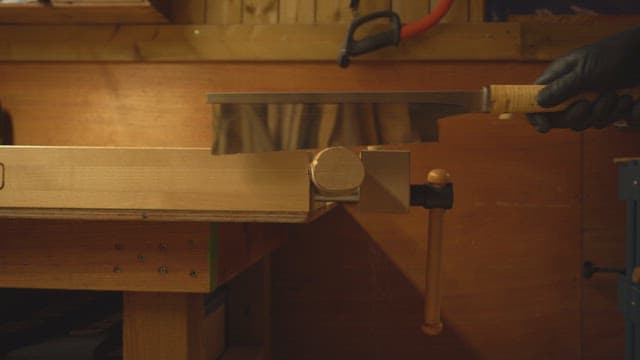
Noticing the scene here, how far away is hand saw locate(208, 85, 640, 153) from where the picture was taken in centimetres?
65

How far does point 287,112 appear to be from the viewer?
674mm

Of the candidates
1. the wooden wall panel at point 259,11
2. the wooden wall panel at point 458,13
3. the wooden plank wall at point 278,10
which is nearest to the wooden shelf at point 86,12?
the wooden plank wall at point 278,10

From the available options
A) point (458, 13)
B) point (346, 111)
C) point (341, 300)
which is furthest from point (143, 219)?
point (458, 13)

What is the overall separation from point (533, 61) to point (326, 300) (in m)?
0.88

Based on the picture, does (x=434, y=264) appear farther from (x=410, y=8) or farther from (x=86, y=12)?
(x=86, y=12)

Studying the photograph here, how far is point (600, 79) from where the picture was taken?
762 mm

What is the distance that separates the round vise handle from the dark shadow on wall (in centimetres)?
87

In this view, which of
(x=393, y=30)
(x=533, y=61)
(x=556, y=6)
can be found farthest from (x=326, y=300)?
(x=556, y=6)

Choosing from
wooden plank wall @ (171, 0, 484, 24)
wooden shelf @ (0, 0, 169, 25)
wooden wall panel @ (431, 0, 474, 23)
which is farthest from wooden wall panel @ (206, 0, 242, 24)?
wooden wall panel @ (431, 0, 474, 23)

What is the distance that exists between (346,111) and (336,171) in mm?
167

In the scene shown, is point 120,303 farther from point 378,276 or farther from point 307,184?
point 307,184

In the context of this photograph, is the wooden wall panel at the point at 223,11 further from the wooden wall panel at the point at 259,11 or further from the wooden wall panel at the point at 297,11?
the wooden wall panel at the point at 297,11

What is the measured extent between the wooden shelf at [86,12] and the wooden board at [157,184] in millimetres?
860

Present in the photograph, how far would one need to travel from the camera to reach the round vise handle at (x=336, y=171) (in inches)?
21.9
